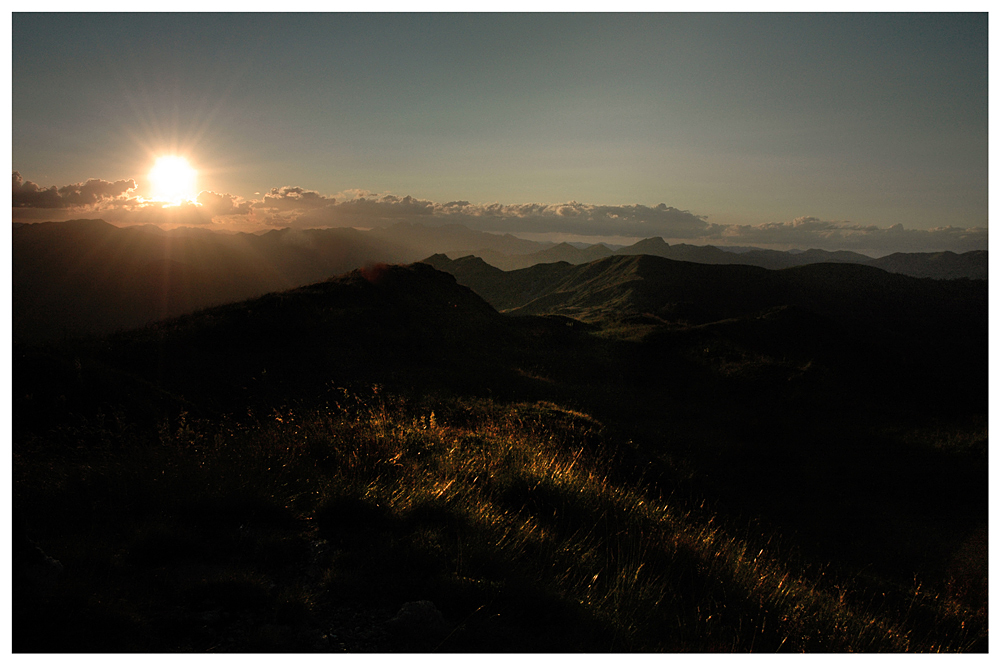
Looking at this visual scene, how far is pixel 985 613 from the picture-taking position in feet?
25.9

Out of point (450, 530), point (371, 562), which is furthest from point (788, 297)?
point (371, 562)

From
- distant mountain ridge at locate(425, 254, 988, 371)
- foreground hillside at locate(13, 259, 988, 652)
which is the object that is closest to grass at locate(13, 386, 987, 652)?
foreground hillside at locate(13, 259, 988, 652)

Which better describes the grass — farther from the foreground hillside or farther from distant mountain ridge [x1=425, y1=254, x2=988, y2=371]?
distant mountain ridge [x1=425, y1=254, x2=988, y2=371]

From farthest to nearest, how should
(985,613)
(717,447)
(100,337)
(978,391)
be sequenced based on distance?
(978,391), (100,337), (717,447), (985,613)

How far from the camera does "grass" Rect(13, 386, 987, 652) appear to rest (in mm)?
2961

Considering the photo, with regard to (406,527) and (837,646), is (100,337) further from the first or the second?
(837,646)

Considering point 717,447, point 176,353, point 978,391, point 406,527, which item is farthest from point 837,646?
point 978,391

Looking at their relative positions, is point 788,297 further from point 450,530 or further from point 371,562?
point 371,562

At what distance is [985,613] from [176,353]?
24562 mm

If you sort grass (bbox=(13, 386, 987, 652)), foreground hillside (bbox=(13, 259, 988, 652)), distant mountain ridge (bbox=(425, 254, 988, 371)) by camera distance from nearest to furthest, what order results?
grass (bbox=(13, 386, 987, 652))
foreground hillside (bbox=(13, 259, 988, 652))
distant mountain ridge (bbox=(425, 254, 988, 371))

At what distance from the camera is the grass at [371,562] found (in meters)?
2.96

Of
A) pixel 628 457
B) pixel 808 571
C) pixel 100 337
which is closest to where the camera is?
pixel 808 571

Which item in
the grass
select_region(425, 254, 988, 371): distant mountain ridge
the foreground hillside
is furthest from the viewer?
select_region(425, 254, 988, 371): distant mountain ridge

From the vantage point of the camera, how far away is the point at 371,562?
11.7 feet
